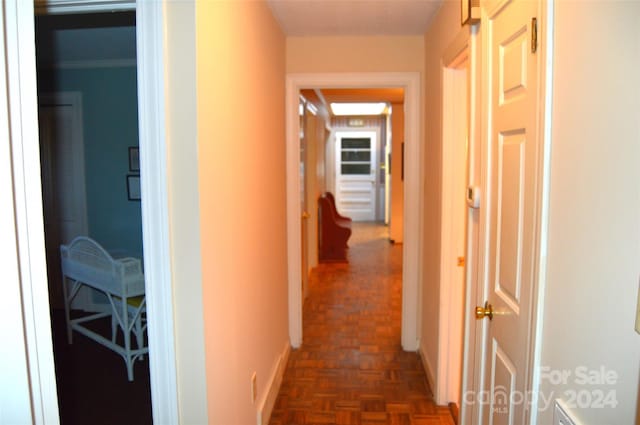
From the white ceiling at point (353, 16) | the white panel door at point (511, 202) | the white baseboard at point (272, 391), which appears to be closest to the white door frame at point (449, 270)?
the white ceiling at point (353, 16)

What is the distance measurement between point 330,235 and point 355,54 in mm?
3475

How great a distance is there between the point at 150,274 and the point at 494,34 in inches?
56.0

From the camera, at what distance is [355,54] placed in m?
3.22

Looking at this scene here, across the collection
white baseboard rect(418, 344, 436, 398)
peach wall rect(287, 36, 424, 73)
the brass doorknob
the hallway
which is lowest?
the hallway

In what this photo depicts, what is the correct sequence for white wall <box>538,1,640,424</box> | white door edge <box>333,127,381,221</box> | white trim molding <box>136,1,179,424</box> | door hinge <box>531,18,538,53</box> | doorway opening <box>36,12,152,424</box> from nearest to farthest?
white wall <box>538,1,640,424</box> < door hinge <box>531,18,538,53</box> < white trim molding <box>136,1,179,424</box> < doorway opening <box>36,12,152,424</box> < white door edge <box>333,127,381,221</box>

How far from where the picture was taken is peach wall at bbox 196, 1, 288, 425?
149 cm

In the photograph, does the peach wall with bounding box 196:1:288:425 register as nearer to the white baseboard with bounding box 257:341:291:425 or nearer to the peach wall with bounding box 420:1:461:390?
the white baseboard with bounding box 257:341:291:425

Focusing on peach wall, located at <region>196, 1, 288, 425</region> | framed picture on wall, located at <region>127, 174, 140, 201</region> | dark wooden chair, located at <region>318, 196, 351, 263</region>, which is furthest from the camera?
dark wooden chair, located at <region>318, 196, 351, 263</region>

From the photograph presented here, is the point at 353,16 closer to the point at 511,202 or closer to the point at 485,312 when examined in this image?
the point at 511,202

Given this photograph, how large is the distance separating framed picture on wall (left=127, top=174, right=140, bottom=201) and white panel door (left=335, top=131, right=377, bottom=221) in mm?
6488

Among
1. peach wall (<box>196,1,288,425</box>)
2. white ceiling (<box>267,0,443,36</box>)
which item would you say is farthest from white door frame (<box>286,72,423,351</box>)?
peach wall (<box>196,1,288,425</box>)

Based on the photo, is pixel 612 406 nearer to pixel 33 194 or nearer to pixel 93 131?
pixel 33 194

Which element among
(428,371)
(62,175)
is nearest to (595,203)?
(428,371)

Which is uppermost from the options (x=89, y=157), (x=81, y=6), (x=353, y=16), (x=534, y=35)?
(x=353, y=16)
